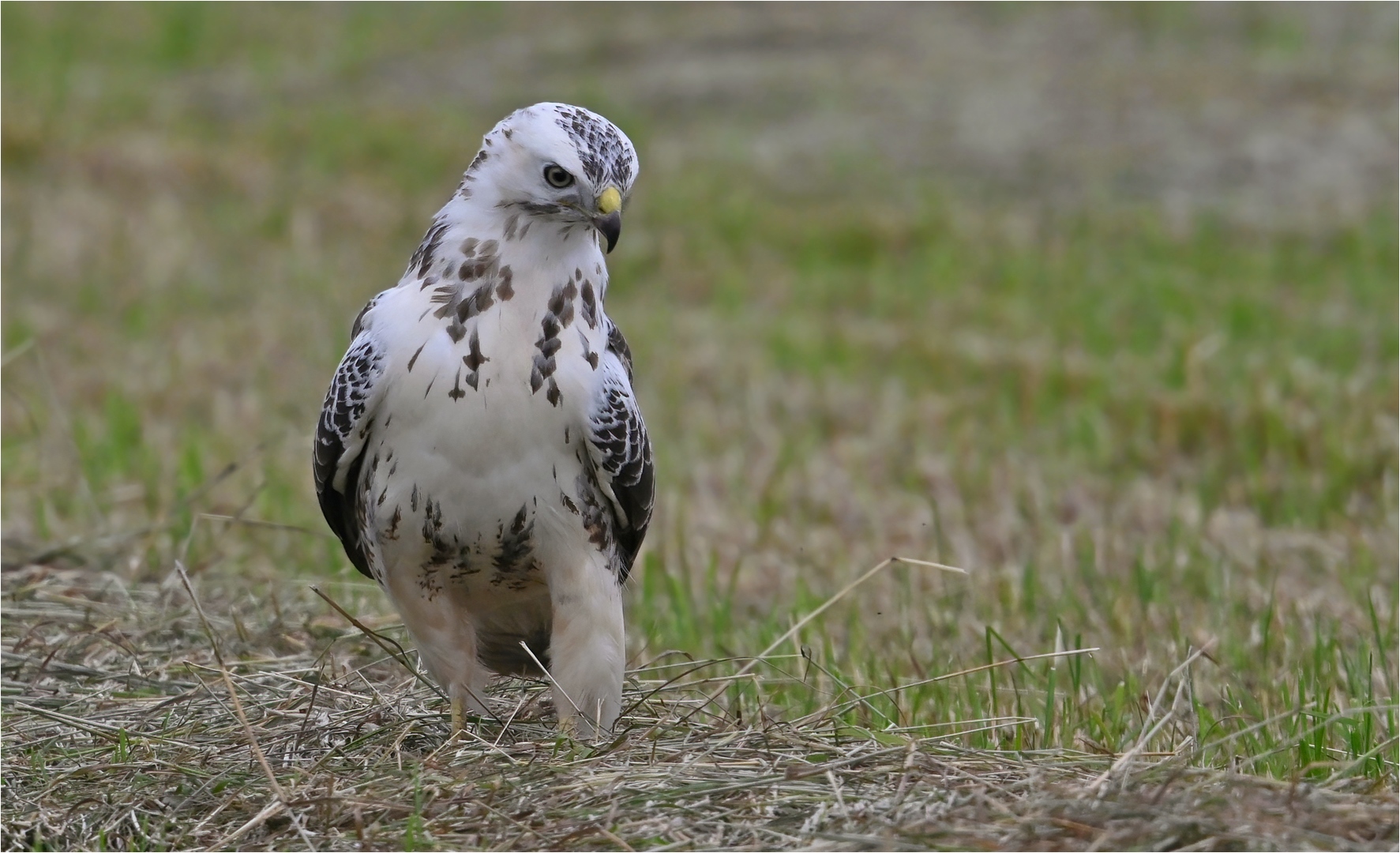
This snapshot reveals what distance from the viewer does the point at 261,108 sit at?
1673 cm

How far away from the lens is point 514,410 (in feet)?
12.0

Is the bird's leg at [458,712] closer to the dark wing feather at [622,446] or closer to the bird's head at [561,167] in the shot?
the dark wing feather at [622,446]

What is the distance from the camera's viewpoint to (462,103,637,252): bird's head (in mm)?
3648

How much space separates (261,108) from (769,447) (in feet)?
33.6

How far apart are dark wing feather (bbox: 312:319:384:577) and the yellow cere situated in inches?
23.0

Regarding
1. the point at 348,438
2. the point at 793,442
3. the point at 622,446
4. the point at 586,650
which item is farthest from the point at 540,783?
the point at 793,442

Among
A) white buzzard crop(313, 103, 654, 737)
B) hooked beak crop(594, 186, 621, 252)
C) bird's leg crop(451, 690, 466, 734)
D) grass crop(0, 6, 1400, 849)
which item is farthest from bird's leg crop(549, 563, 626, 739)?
hooked beak crop(594, 186, 621, 252)

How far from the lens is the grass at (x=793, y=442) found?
3.50m

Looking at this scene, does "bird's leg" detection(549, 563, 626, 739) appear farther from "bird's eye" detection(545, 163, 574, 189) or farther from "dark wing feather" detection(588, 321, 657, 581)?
"bird's eye" detection(545, 163, 574, 189)

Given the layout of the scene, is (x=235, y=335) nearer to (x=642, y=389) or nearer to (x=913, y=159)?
(x=642, y=389)

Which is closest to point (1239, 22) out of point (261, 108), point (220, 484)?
point (261, 108)

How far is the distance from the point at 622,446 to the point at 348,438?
0.63 metres

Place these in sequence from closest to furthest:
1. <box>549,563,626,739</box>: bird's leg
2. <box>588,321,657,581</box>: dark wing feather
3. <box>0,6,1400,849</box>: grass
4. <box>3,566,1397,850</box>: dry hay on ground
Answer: <box>3,566,1397,850</box>: dry hay on ground, <box>0,6,1400,849</box>: grass, <box>588,321,657,581</box>: dark wing feather, <box>549,563,626,739</box>: bird's leg

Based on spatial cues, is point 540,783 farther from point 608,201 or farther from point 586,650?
point 608,201
